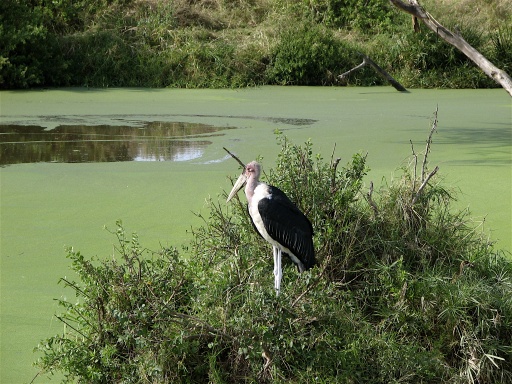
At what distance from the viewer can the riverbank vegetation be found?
1081cm

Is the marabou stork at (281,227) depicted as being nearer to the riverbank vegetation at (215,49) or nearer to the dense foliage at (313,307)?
the dense foliage at (313,307)

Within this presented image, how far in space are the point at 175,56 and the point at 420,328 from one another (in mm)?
8877

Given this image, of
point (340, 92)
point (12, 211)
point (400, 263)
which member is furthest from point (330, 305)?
point (340, 92)

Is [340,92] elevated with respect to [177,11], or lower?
lower

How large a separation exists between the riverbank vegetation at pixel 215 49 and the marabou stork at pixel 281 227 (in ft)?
26.2

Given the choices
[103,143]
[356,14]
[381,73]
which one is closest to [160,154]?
[103,143]

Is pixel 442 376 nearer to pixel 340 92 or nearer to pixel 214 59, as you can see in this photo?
pixel 340 92

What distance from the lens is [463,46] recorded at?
3289 millimetres

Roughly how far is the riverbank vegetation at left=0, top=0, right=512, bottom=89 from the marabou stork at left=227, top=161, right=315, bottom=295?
7990 mm

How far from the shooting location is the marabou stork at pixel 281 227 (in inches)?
111

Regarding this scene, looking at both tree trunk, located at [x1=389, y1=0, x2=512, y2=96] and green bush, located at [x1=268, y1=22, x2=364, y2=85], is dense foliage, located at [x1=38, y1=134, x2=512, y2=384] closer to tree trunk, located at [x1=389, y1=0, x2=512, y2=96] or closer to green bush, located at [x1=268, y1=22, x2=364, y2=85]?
tree trunk, located at [x1=389, y1=0, x2=512, y2=96]

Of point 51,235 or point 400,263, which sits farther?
point 51,235

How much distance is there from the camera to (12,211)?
16.1 ft

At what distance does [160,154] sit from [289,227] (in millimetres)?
4174
